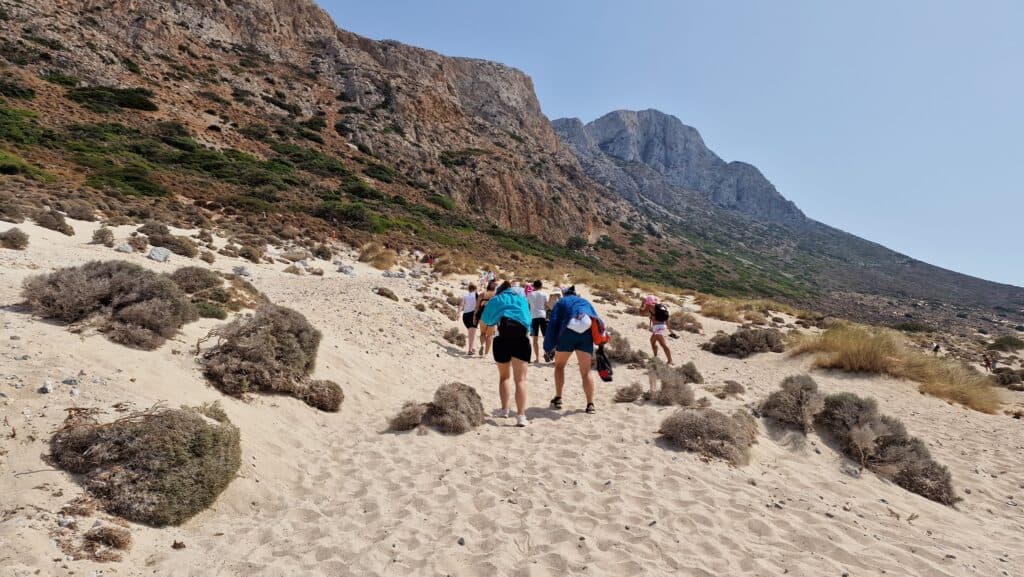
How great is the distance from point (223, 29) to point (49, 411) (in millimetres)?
68529

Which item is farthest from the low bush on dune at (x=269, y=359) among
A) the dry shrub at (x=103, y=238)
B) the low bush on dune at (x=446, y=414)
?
the dry shrub at (x=103, y=238)

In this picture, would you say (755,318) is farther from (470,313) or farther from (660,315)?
(470,313)

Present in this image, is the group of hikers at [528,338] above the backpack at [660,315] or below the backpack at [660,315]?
below

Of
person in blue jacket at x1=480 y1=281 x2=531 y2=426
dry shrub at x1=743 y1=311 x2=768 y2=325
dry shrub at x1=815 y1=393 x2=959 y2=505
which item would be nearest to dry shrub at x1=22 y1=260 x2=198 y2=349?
person in blue jacket at x1=480 y1=281 x2=531 y2=426

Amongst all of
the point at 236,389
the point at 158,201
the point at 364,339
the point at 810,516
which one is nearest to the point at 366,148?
the point at 158,201

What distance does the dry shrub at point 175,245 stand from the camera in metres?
12.6

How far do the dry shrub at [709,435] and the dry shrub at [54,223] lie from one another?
49.0ft

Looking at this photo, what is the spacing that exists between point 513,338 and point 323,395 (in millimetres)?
2755

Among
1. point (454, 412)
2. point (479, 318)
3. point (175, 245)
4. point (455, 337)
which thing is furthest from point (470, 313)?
point (175, 245)

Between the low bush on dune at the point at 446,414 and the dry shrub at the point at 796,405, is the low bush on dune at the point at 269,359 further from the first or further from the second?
the dry shrub at the point at 796,405

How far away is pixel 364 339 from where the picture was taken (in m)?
9.25

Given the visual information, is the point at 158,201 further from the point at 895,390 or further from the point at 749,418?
the point at 895,390

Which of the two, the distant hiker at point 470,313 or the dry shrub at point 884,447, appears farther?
the distant hiker at point 470,313

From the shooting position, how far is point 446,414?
5.85 metres
